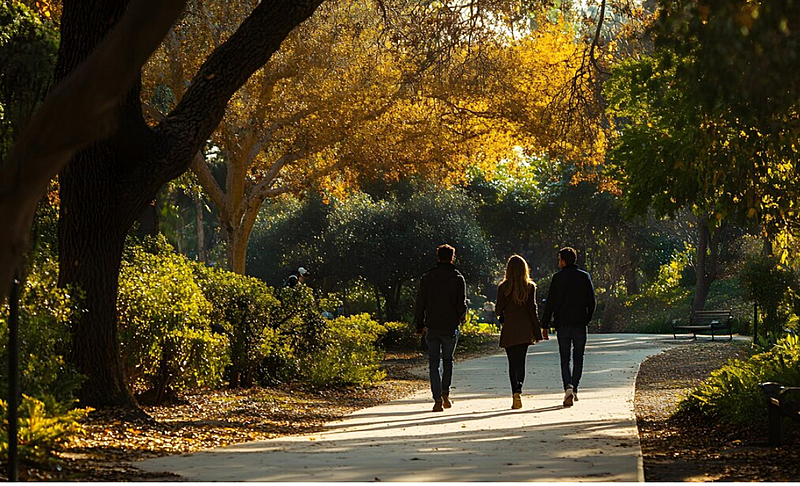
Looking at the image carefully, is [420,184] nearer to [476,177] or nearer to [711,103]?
[476,177]

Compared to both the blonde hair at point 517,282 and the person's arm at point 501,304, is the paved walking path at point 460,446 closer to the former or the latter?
the person's arm at point 501,304

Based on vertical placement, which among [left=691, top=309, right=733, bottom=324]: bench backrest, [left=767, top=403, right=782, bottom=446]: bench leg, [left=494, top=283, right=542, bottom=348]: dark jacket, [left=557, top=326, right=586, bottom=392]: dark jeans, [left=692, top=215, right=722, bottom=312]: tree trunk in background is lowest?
[left=767, top=403, right=782, bottom=446]: bench leg

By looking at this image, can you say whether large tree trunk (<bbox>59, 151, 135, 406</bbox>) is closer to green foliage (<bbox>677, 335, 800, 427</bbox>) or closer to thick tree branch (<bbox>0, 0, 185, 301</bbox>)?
thick tree branch (<bbox>0, 0, 185, 301</bbox>)

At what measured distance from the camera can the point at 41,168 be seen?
6035 mm

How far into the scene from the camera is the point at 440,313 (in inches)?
550

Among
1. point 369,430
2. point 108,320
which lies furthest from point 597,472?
point 108,320

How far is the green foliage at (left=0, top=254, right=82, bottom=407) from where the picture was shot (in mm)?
9922

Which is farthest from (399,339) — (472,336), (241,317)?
(241,317)

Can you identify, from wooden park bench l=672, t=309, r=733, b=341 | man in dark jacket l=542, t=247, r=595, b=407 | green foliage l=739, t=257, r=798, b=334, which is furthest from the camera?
wooden park bench l=672, t=309, r=733, b=341

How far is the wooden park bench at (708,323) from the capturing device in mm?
32631

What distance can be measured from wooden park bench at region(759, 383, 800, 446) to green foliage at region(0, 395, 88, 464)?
6.04 meters

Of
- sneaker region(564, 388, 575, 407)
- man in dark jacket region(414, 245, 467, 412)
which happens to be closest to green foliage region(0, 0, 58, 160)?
man in dark jacket region(414, 245, 467, 412)

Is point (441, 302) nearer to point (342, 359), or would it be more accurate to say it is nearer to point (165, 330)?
point (165, 330)

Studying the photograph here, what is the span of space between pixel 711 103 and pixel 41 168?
4.32 metres
